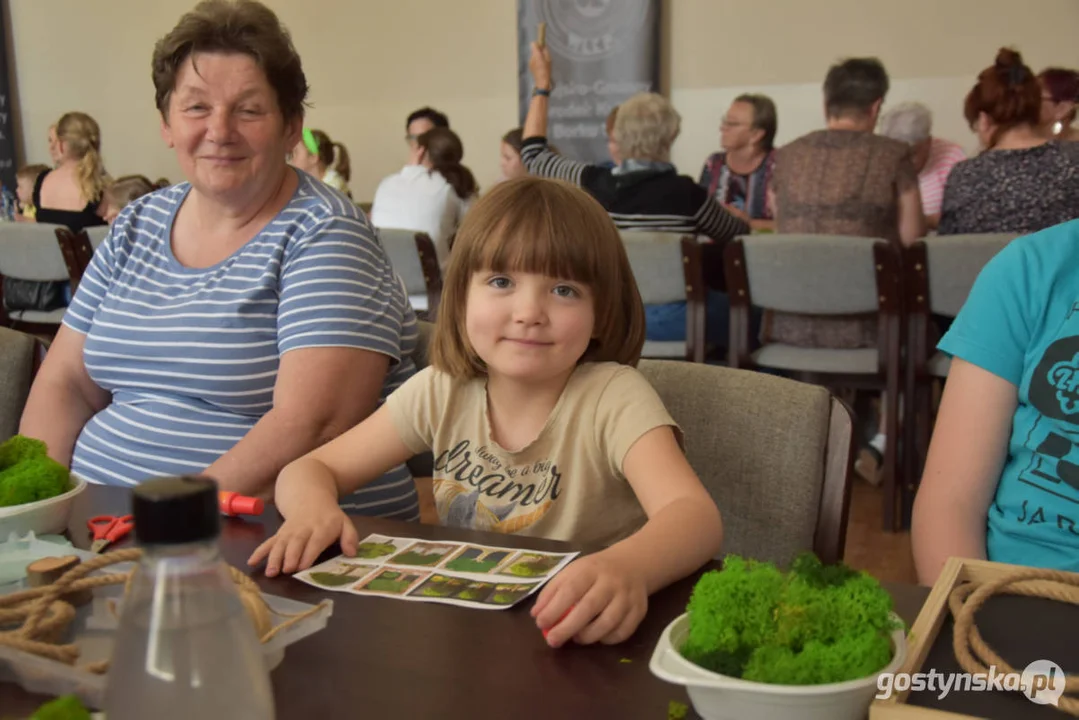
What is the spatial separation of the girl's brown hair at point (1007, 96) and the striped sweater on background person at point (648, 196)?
968 mm

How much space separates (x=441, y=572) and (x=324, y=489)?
27 cm

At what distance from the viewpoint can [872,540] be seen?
3.19m

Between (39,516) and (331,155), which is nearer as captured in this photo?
(39,516)

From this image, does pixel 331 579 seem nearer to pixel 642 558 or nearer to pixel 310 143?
pixel 642 558

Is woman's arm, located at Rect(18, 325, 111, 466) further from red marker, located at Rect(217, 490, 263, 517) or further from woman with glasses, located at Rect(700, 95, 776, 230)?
woman with glasses, located at Rect(700, 95, 776, 230)

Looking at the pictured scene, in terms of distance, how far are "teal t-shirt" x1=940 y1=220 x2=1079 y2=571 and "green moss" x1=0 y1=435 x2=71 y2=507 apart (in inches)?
42.1

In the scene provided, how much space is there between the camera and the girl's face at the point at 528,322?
1.31 m

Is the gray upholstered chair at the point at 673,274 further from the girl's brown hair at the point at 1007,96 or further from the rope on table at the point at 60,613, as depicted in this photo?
the rope on table at the point at 60,613

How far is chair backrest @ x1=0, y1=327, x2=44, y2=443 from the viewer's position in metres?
1.84

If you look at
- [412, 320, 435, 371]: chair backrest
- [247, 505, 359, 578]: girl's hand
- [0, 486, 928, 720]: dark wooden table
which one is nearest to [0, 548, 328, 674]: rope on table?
[0, 486, 928, 720]: dark wooden table

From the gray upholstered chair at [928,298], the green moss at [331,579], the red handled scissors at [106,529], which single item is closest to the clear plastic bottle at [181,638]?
the green moss at [331,579]

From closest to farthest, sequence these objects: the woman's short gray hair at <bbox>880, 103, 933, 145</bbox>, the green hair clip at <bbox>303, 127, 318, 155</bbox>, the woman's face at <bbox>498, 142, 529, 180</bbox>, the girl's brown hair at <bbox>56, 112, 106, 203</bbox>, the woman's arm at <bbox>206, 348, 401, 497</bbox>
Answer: the woman's arm at <bbox>206, 348, 401, 497</bbox>, the woman's short gray hair at <bbox>880, 103, 933, 145</bbox>, the girl's brown hair at <bbox>56, 112, 106, 203</bbox>, the woman's face at <bbox>498, 142, 529, 180</bbox>, the green hair clip at <bbox>303, 127, 318, 155</bbox>

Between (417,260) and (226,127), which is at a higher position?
(226,127)

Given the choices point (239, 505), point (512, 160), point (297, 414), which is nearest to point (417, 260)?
point (512, 160)
